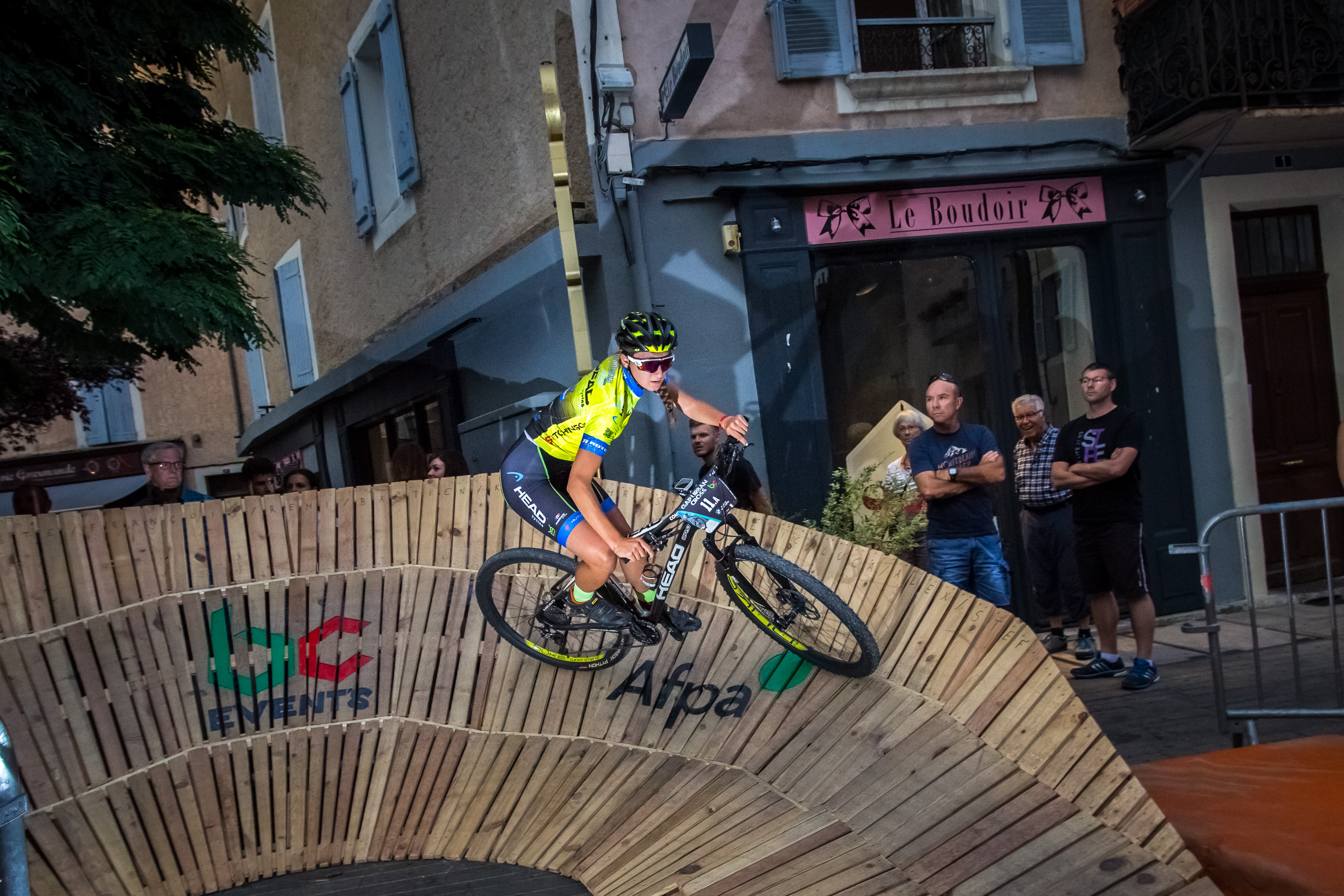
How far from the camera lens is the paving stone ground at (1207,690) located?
4.65 m

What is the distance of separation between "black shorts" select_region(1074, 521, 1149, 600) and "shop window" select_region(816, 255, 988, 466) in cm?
224

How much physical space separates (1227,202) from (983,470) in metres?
4.75

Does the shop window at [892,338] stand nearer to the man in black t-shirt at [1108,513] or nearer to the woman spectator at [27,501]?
the man in black t-shirt at [1108,513]

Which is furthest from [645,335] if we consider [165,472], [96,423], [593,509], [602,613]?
[96,423]

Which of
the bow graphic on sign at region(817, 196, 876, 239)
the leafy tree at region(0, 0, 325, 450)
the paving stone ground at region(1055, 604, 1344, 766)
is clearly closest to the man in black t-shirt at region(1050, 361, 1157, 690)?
the paving stone ground at region(1055, 604, 1344, 766)

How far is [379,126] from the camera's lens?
1051 cm

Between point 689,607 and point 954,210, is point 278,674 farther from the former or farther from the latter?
point 954,210

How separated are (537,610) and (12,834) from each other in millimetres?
2882

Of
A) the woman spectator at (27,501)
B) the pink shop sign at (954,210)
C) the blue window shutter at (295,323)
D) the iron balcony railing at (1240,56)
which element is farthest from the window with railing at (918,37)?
the blue window shutter at (295,323)

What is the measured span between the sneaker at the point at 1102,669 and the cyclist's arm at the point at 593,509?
3639 millimetres

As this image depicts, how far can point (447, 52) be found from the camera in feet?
29.0

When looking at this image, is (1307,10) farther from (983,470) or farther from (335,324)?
(335,324)

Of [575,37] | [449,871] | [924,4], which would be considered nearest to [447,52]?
[575,37]

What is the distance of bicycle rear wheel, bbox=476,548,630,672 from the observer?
4.60 metres
